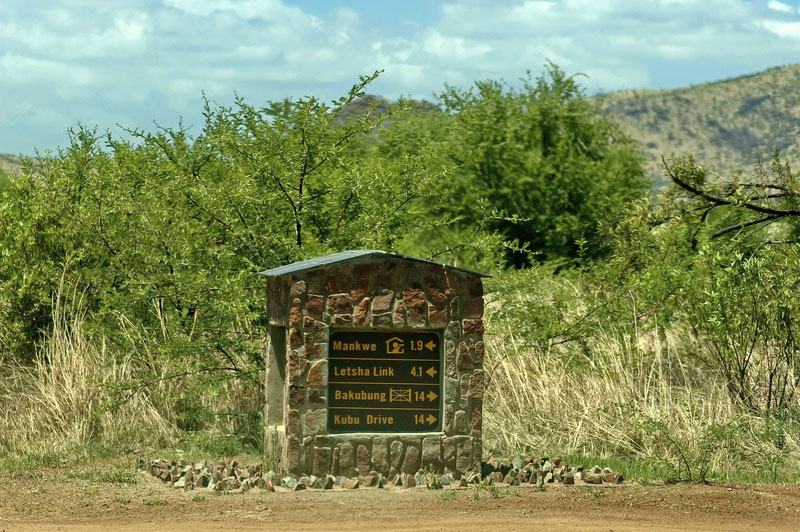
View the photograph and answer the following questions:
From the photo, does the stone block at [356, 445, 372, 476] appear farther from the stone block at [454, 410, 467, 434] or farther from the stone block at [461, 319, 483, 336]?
the stone block at [461, 319, 483, 336]

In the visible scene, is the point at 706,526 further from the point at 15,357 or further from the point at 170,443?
the point at 15,357

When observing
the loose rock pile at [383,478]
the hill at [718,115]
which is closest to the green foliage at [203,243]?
the loose rock pile at [383,478]

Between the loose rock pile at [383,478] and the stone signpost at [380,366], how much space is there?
14 cm

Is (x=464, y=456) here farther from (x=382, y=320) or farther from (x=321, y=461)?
(x=382, y=320)

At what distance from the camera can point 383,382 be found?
948 cm

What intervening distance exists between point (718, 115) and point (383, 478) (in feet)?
316

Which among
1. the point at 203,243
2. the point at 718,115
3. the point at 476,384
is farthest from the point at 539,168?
the point at 718,115

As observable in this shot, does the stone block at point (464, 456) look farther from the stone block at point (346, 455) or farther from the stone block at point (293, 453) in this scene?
the stone block at point (293, 453)

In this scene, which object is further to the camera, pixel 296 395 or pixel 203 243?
pixel 203 243

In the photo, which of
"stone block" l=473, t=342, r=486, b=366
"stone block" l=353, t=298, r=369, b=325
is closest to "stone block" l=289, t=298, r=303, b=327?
"stone block" l=353, t=298, r=369, b=325

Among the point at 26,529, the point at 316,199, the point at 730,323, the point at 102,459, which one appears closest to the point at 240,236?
the point at 316,199

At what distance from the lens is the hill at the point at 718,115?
94.5 metres

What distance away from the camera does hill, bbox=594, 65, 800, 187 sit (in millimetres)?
94500

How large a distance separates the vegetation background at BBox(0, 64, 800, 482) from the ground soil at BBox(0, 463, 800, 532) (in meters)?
0.96
